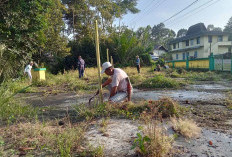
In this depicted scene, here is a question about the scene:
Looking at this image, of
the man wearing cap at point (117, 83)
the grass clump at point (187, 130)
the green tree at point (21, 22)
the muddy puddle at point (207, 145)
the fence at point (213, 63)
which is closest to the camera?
the muddy puddle at point (207, 145)

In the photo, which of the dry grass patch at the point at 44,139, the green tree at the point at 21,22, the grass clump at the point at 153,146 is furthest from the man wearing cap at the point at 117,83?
the green tree at the point at 21,22

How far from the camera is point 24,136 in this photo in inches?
88.4

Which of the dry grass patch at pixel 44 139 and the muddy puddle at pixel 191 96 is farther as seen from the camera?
the muddy puddle at pixel 191 96

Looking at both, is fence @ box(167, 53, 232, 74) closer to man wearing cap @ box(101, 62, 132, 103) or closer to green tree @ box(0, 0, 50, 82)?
man wearing cap @ box(101, 62, 132, 103)

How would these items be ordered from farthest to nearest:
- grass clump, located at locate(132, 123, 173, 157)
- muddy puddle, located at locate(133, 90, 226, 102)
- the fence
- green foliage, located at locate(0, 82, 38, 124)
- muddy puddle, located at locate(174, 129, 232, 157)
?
the fence → muddy puddle, located at locate(133, 90, 226, 102) → green foliage, located at locate(0, 82, 38, 124) → muddy puddle, located at locate(174, 129, 232, 157) → grass clump, located at locate(132, 123, 173, 157)

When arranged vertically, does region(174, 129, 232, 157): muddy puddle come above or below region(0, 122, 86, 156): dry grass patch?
below

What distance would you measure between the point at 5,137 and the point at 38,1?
970 cm

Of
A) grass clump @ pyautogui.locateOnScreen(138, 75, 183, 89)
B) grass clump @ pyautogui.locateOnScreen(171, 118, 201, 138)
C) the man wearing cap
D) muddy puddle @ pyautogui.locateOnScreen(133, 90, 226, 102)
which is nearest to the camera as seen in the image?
grass clump @ pyautogui.locateOnScreen(171, 118, 201, 138)

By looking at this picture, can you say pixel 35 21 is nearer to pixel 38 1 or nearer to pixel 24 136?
pixel 38 1

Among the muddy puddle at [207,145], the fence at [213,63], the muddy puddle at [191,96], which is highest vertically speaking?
the fence at [213,63]

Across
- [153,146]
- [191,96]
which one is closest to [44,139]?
[153,146]

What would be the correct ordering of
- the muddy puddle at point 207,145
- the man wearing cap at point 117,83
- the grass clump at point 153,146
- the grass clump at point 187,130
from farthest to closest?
the man wearing cap at point 117,83, the grass clump at point 187,130, the muddy puddle at point 207,145, the grass clump at point 153,146

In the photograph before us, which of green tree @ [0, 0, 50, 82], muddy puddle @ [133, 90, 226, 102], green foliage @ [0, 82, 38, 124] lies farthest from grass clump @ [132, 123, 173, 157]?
green tree @ [0, 0, 50, 82]

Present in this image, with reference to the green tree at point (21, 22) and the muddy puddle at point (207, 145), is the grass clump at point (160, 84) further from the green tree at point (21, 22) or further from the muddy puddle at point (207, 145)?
the green tree at point (21, 22)
